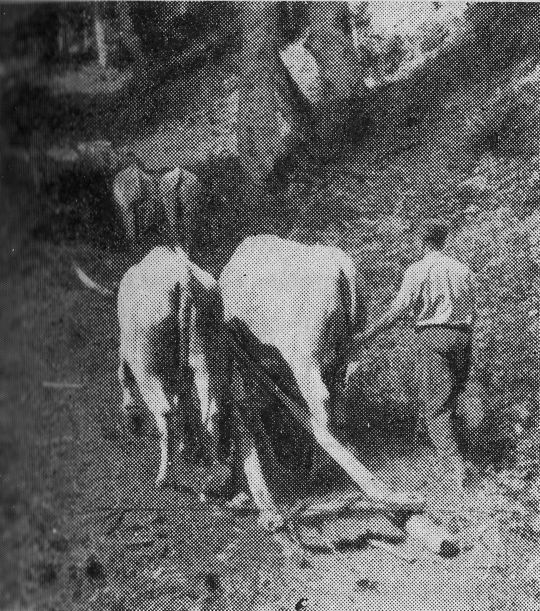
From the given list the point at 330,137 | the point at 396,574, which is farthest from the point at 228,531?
the point at 330,137

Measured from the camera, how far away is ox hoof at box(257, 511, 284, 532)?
2.23m

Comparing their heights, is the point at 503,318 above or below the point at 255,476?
above

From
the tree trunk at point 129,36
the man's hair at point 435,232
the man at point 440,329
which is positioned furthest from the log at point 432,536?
the tree trunk at point 129,36

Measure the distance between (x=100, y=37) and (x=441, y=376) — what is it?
127cm

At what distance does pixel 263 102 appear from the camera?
2229 mm

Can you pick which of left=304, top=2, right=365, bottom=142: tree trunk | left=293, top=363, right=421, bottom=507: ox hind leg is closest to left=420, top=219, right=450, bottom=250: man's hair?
left=304, top=2, right=365, bottom=142: tree trunk

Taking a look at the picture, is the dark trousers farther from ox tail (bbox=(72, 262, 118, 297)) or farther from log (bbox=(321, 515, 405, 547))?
ox tail (bbox=(72, 262, 118, 297))

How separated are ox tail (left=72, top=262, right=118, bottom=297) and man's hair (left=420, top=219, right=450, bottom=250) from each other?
33.8 inches

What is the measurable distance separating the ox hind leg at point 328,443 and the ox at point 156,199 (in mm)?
462

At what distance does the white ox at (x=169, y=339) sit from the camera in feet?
7.54

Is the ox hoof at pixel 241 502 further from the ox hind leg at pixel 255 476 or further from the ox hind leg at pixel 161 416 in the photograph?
the ox hind leg at pixel 161 416

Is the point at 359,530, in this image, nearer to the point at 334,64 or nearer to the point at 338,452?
the point at 338,452

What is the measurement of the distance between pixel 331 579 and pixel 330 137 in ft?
3.58

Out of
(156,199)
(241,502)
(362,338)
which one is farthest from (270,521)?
(156,199)
